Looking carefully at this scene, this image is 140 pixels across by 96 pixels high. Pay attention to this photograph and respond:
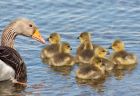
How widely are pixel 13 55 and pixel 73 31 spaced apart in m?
3.52

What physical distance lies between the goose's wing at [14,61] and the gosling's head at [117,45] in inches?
85.3

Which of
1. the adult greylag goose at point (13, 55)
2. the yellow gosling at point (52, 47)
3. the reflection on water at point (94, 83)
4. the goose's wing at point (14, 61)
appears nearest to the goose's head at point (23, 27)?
the adult greylag goose at point (13, 55)

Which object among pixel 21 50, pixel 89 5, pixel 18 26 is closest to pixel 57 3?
pixel 89 5

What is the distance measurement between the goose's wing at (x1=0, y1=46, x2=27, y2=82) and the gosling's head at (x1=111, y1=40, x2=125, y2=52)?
85.3 inches

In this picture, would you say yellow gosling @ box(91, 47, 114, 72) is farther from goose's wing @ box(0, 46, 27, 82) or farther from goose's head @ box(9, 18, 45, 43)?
goose's wing @ box(0, 46, 27, 82)

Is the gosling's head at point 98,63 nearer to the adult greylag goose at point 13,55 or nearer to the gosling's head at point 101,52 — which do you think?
the gosling's head at point 101,52

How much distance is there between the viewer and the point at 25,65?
1220 centimetres

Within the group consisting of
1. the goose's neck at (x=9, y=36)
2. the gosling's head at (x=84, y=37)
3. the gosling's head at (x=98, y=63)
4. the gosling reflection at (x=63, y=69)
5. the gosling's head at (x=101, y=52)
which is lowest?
the gosling reflection at (x=63, y=69)

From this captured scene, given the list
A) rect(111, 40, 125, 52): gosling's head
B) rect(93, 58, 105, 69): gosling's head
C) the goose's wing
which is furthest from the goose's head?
rect(111, 40, 125, 52): gosling's head

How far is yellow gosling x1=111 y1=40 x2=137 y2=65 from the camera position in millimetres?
13180

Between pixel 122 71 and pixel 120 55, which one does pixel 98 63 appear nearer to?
pixel 122 71

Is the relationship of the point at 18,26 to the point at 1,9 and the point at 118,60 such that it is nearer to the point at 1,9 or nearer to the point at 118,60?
the point at 118,60

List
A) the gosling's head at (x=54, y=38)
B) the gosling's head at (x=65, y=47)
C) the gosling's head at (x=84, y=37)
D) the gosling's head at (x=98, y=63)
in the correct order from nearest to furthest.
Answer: the gosling's head at (x=98, y=63) → the gosling's head at (x=65, y=47) → the gosling's head at (x=84, y=37) → the gosling's head at (x=54, y=38)

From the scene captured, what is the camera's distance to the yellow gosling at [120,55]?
13.2 meters
